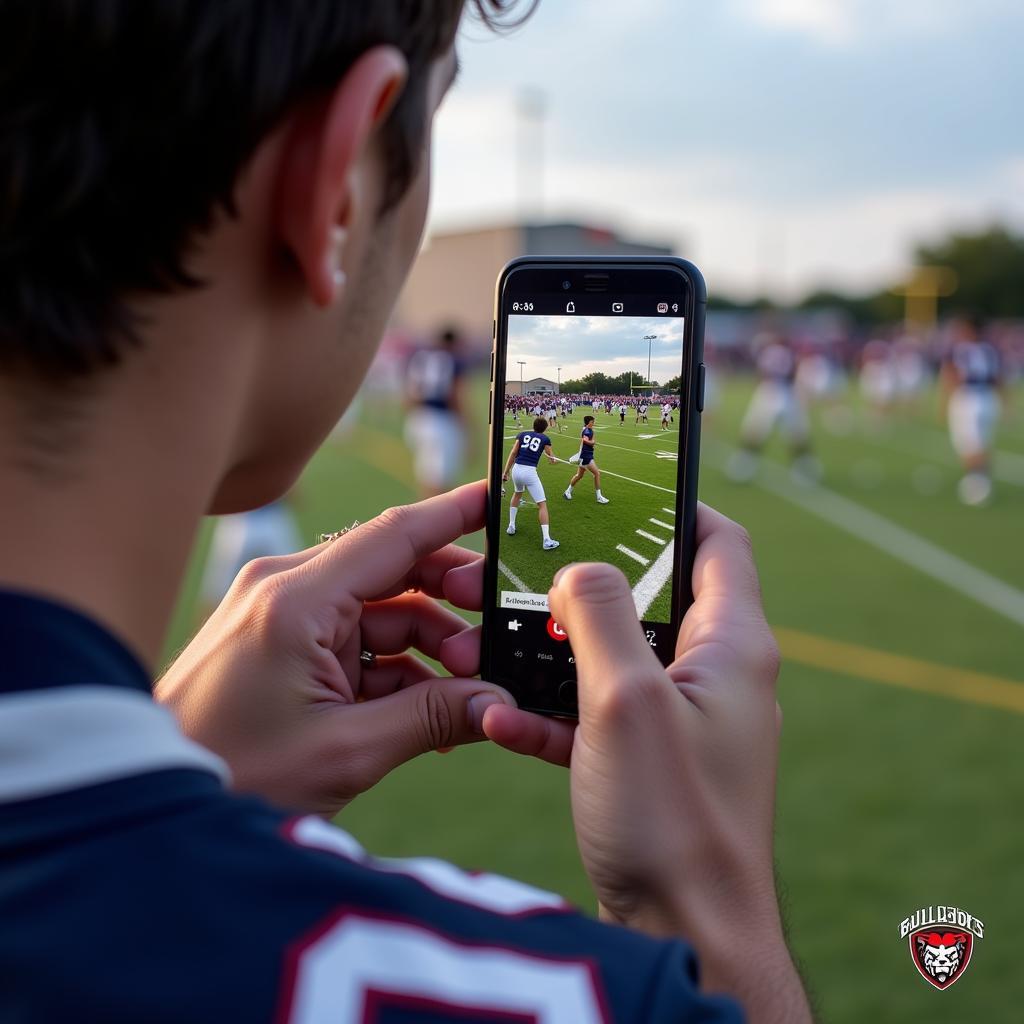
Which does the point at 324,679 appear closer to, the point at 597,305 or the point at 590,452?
the point at 590,452

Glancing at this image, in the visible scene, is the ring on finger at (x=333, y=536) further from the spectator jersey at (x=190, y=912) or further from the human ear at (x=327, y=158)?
the spectator jersey at (x=190, y=912)

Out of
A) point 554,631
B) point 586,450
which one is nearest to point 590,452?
point 586,450

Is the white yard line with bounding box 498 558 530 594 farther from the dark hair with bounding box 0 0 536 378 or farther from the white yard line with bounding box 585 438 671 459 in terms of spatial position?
the dark hair with bounding box 0 0 536 378

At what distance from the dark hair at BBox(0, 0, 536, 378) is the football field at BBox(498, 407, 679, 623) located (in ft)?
2.85

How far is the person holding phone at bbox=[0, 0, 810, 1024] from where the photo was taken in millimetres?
625

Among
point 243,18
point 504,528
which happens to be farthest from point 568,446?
point 243,18

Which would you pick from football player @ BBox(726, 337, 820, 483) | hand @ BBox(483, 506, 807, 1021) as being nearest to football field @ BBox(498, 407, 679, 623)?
hand @ BBox(483, 506, 807, 1021)

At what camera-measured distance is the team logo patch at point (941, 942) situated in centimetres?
306

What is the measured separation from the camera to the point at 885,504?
41.6 feet

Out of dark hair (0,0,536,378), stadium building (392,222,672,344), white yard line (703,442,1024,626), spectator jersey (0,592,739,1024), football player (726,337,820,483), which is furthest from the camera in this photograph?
football player (726,337,820,483)

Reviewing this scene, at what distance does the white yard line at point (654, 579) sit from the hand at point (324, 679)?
24 centimetres

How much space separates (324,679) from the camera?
1.39 meters

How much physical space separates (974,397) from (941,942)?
12.4 m

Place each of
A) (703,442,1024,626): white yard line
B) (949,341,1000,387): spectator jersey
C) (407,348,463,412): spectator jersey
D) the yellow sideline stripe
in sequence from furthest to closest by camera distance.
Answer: (949,341,1000,387): spectator jersey < (407,348,463,412): spectator jersey < (703,442,1024,626): white yard line < the yellow sideline stripe
